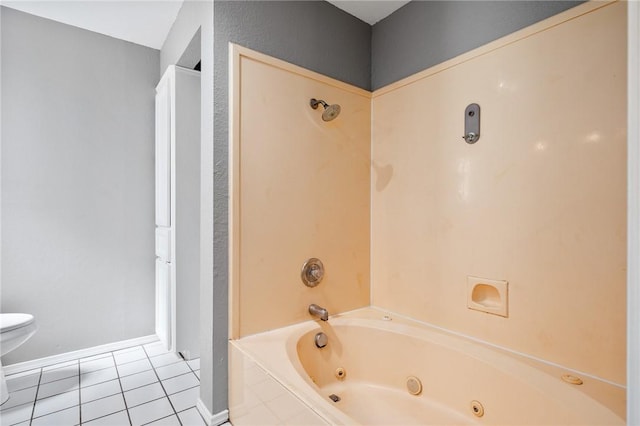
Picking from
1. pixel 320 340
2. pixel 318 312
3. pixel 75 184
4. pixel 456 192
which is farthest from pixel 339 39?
→ pixel 75 184

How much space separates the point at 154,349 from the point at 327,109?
6.82 feet

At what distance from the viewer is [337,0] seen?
192 cm

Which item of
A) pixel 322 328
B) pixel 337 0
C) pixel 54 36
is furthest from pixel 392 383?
pixel 54 36

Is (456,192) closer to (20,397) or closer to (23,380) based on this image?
(20,397)

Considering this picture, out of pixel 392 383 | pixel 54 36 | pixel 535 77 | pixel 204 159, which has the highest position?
pixel 54 36

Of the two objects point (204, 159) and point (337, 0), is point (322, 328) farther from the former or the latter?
point (337, 0)

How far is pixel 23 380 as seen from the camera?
1.91m

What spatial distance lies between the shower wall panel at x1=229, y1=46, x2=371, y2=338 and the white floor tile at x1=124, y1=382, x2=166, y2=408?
68 cm

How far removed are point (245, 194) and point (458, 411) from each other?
140 centimetres

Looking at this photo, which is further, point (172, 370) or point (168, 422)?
point (172, 370)

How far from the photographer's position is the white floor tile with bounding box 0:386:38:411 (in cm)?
168

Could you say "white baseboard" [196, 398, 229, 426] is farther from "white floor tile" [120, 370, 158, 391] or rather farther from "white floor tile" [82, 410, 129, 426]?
"white floor tile" [120, 370, 158, 391]

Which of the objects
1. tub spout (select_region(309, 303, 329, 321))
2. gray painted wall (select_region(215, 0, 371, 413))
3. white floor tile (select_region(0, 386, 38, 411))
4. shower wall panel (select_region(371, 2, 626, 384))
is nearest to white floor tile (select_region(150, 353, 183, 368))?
white floor tile (select_region(0, 386, 38, 411))

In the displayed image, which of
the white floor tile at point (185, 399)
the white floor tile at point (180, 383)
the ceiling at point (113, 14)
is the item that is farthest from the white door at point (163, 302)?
the ceiling at point (113, 14)
